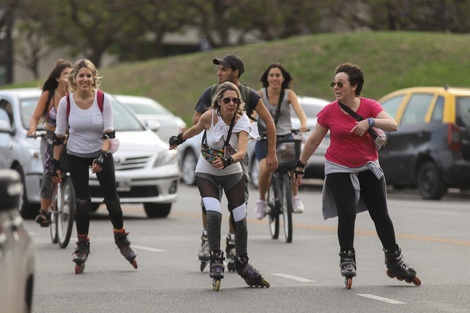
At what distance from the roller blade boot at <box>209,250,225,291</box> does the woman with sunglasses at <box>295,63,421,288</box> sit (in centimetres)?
89

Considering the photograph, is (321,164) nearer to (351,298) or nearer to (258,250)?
(258,250)

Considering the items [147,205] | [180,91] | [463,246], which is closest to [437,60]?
[180,91]

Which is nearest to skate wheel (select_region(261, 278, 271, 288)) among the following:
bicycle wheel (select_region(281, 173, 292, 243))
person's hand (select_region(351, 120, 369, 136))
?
person's hand (select_region(351, 120, 369, 136))

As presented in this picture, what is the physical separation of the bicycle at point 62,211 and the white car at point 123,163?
8.14 feet

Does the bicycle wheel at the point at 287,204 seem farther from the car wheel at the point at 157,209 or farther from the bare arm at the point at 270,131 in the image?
the car wheel at the point at 157,209

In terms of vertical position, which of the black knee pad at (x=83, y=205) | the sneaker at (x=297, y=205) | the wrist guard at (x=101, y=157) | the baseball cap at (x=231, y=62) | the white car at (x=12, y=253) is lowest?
the sneaker at (x=297, y=205)

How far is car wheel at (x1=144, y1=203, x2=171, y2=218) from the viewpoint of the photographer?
16.9 metres

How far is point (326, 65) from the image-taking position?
1597 inches

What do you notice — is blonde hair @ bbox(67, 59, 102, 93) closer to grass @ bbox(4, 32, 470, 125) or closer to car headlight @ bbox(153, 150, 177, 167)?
car headlight @ bbox(153, 150, 177, 167)

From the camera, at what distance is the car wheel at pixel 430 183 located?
20094mm

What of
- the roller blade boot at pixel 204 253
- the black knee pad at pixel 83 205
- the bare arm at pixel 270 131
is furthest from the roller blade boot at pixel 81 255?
the bare arm at pixel 270 131

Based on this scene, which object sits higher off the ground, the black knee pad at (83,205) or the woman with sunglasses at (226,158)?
the woman with sunglasses at (226,158)

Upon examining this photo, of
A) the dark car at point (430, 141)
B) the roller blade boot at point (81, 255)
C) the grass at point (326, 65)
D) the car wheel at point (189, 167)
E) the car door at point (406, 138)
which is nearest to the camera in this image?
the roller blade boot at point (81, 255)

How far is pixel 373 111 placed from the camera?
971 cm
